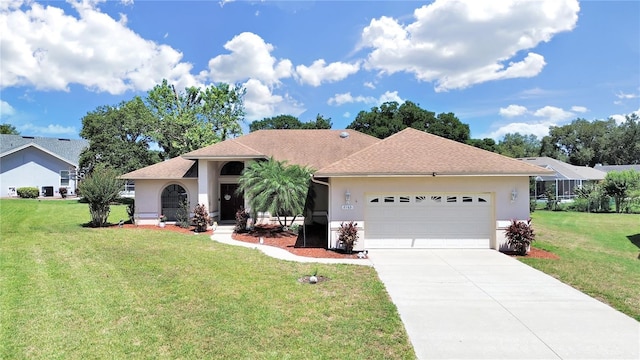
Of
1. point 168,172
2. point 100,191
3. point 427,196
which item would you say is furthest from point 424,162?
point 100,191

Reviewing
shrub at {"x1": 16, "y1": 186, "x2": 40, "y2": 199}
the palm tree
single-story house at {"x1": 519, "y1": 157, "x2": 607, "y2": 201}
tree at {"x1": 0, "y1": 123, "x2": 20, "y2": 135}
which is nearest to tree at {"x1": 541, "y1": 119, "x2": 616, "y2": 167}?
single-story house at {"x1": 519, "y1": 157, "x2": 607, "y2": 201}

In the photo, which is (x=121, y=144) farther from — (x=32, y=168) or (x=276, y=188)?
(x=276, y=188)

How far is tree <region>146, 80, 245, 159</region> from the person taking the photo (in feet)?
118

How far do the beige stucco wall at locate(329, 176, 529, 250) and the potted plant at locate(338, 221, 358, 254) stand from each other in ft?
1.01

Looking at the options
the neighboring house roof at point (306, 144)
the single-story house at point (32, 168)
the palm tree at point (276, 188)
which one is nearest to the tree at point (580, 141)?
the neighboring house roof at point (306, 144)

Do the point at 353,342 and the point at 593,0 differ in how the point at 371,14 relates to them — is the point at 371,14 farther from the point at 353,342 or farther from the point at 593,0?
the point at 353,342

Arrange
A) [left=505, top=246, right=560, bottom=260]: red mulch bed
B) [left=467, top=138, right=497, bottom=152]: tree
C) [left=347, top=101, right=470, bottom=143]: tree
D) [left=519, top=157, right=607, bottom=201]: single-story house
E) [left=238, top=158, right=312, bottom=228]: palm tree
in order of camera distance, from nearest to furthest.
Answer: [left=505, top=246, right=560, bottom=260]: red mulch bed < [left=238, top=158, right=312, bottom=228]: palm tree < [left=519, top=157, right=607, bottom=201]: single-story house < [left=467, top=138, right=497, bottom=152]: tree < [left=347, top=101, right=470, bottom=143]: tree

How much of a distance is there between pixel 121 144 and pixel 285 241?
23493mm

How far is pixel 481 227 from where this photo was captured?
1235 cm

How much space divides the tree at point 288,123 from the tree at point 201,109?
998 centimetres

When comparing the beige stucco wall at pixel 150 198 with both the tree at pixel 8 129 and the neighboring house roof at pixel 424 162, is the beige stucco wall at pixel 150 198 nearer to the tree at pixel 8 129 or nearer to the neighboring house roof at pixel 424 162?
the neighboring house roof at pixel 424 162

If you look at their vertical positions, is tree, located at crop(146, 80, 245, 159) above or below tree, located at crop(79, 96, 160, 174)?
above

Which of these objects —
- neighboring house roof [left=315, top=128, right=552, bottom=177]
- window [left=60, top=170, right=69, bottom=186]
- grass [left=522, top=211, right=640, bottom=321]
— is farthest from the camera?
window [left=60, top=170, right=69, bottom=186]

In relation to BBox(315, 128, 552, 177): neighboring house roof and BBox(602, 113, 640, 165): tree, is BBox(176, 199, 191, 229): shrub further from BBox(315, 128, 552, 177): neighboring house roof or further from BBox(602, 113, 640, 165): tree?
BBox(602, 113, 640, 165): tree
